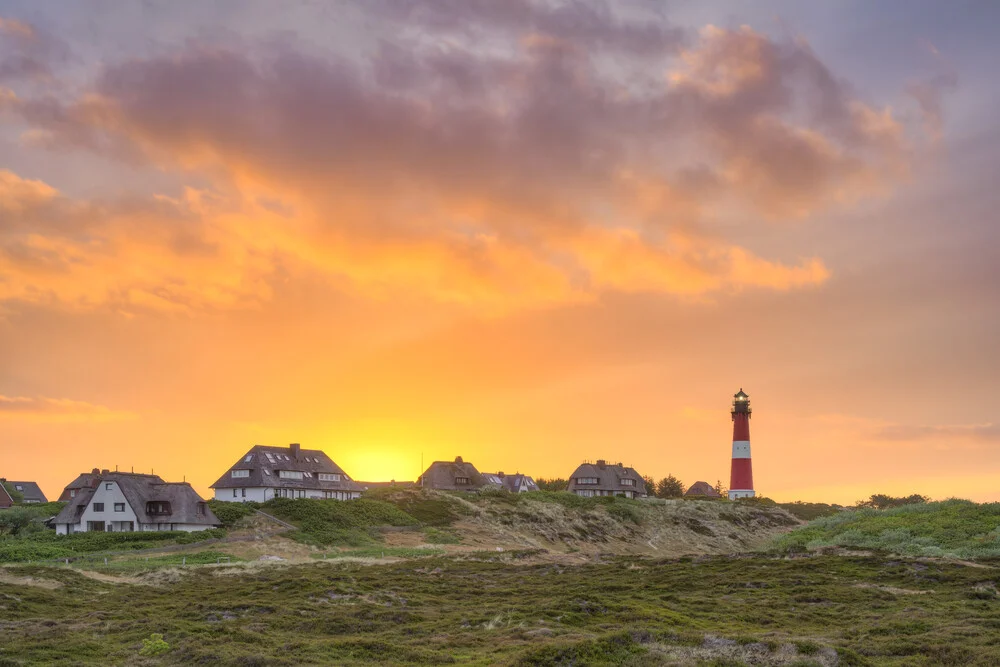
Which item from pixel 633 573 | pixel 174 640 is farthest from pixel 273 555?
pixel 174 640

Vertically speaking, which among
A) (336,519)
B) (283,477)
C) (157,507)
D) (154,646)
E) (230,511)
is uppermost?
Result: (283,477)

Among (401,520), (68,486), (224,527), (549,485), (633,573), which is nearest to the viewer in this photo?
(633,573)

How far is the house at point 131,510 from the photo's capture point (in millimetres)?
83125

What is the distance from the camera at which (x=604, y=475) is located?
16275cm

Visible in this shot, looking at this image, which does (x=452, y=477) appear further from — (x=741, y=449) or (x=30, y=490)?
(x=30, y=490)

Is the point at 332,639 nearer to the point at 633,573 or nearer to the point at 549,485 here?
the point at 633,573

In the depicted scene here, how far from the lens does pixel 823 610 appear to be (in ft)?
138

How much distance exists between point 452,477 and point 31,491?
7382 cm

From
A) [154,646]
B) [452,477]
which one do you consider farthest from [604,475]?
[154,646]

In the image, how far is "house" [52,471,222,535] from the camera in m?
83.1

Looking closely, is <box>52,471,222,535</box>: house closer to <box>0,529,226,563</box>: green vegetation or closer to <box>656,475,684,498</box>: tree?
<box>0,529,226,563</box>: green vegetation

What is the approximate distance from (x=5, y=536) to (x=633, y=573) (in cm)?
5656

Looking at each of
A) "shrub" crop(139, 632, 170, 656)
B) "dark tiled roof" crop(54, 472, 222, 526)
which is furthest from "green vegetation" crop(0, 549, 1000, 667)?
"dark tiled roof" crop(54, 472, 222, 526)

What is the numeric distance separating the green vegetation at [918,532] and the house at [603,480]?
76.5 meters
